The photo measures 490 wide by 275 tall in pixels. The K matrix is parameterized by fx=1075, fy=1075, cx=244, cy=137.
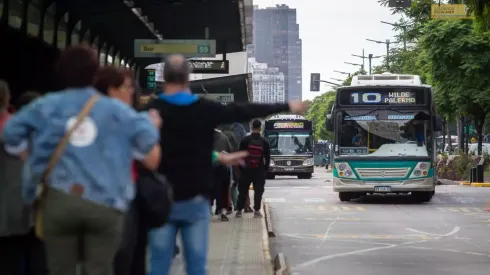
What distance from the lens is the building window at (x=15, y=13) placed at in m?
17.4

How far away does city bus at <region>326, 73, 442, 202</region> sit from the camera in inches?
990

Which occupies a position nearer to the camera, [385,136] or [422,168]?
[422,168]

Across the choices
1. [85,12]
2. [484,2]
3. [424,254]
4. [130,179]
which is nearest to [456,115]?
[85,12]

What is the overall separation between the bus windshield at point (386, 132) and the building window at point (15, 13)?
9617 mm

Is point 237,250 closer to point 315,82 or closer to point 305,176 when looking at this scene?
point 305,176

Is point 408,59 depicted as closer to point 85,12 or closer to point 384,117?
point 384,117

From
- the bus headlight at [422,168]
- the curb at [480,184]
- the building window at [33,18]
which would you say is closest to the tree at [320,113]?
the curb at [480,184]

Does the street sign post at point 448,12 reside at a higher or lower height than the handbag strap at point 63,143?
higher

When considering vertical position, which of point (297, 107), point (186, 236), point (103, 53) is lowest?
point (186, 236)

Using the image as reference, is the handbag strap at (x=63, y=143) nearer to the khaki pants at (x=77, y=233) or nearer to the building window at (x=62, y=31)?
the khaki pants at (x=77, y=233)

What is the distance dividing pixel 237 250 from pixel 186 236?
5.87m

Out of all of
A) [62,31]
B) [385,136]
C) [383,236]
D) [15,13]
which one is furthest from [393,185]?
[15,13]

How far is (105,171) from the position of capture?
17.2 ft

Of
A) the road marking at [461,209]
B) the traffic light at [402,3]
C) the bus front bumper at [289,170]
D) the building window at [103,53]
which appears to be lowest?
the bus front bumper at [289,170]
